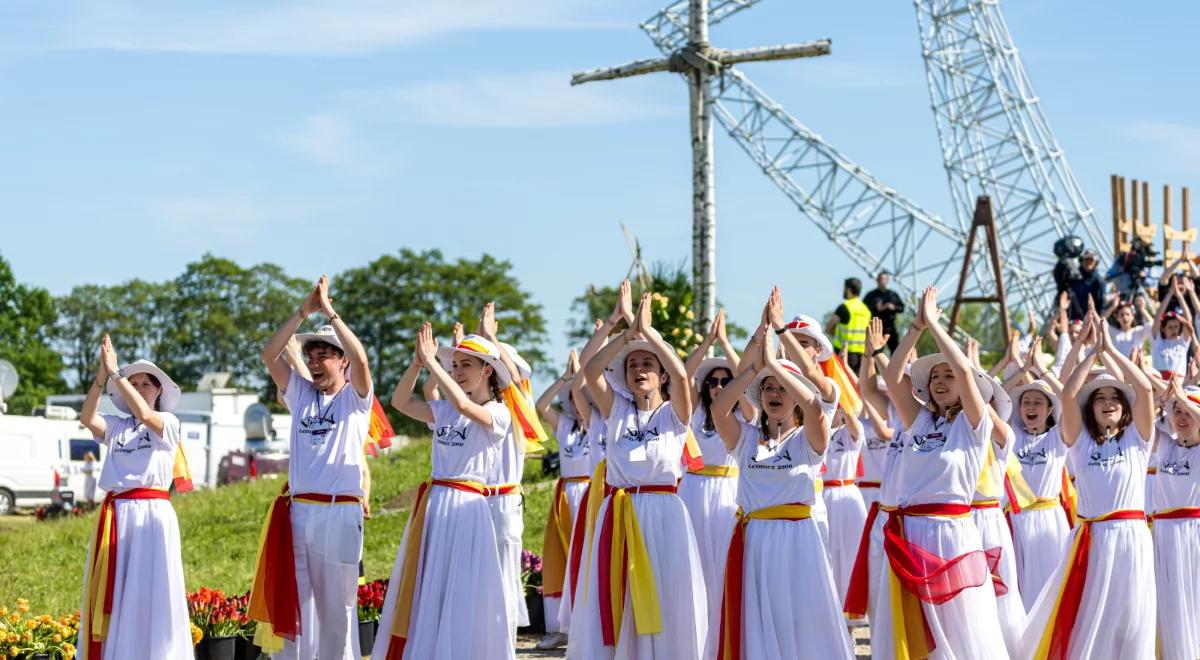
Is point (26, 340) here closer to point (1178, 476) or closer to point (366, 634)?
point (366, 634)

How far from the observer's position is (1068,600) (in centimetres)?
896

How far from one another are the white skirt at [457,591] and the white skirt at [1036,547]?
150 inches

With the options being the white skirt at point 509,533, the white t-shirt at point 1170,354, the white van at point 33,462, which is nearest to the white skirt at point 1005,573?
the white skirt at point 509,533

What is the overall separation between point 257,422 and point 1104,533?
30119 millimetres

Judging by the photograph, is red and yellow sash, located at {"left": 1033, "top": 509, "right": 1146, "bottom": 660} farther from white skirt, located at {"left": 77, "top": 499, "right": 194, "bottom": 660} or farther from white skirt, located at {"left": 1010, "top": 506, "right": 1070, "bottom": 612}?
white skirt, located at {"left": 77, "top": 499, "right": 194, "bottom": 660}

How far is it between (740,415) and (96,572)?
12.4ft

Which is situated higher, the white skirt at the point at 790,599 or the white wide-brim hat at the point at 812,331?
the white wide-brim hat at the point at 812,331

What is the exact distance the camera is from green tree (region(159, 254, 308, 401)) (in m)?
61.2

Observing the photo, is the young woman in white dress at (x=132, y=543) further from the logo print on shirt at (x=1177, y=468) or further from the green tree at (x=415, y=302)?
the green tree at (x=415, y=302)

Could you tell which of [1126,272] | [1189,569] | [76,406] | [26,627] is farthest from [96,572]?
[76,406]

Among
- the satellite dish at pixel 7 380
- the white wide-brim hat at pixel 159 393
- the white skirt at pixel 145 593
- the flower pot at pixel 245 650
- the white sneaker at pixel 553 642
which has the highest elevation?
the satellite dish at pixel 7 380

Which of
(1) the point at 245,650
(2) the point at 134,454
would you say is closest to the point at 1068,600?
(1) the point at 245,650

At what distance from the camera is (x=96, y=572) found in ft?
29.3

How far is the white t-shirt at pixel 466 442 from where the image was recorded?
8.70m
